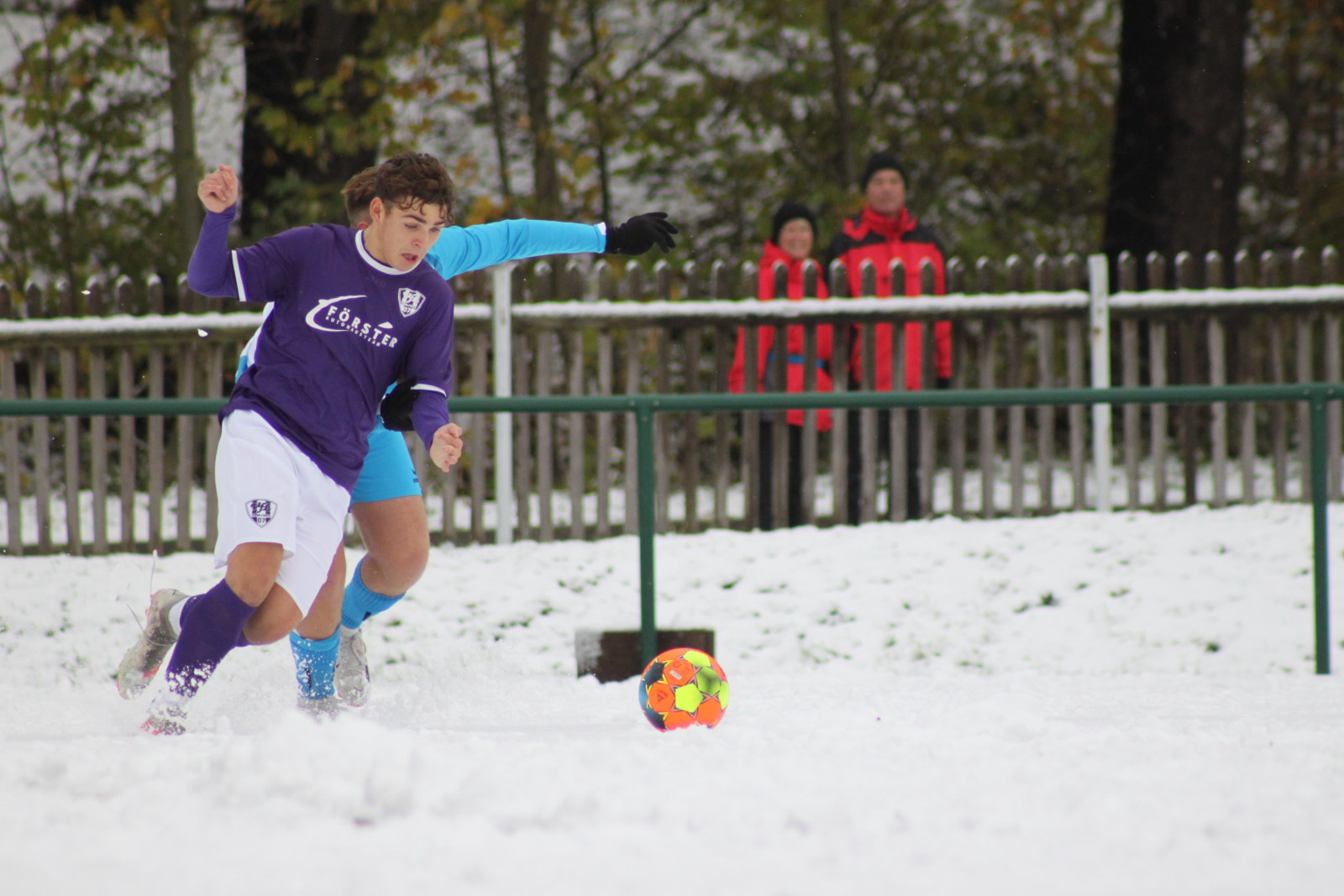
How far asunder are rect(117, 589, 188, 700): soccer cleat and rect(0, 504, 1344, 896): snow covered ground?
0.21 m

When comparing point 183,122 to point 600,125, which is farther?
point 600,125

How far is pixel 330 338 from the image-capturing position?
356cm

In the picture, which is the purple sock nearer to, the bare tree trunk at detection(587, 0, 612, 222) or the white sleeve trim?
the white sleeve trim

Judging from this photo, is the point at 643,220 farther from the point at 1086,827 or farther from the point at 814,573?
the point at 814,573

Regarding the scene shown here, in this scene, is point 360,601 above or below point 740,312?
below

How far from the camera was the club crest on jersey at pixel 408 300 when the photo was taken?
3.64 metres

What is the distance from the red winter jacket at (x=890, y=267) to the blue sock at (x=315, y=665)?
380 cm

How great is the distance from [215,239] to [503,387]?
330 cm

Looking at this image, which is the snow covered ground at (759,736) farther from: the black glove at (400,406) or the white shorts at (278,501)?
the black glove at (400,406)

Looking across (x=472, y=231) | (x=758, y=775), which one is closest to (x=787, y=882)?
(x=758, y=775)

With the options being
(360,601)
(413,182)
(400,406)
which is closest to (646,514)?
(360,601)

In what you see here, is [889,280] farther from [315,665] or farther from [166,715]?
[166,715]

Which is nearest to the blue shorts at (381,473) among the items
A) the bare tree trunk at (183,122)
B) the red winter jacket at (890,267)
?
the red winter jacket at (890,267)

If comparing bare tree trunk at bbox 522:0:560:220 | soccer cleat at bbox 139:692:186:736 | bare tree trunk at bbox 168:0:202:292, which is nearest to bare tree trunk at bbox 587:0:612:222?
bare tree trunk at bbox 522:0:560:220
